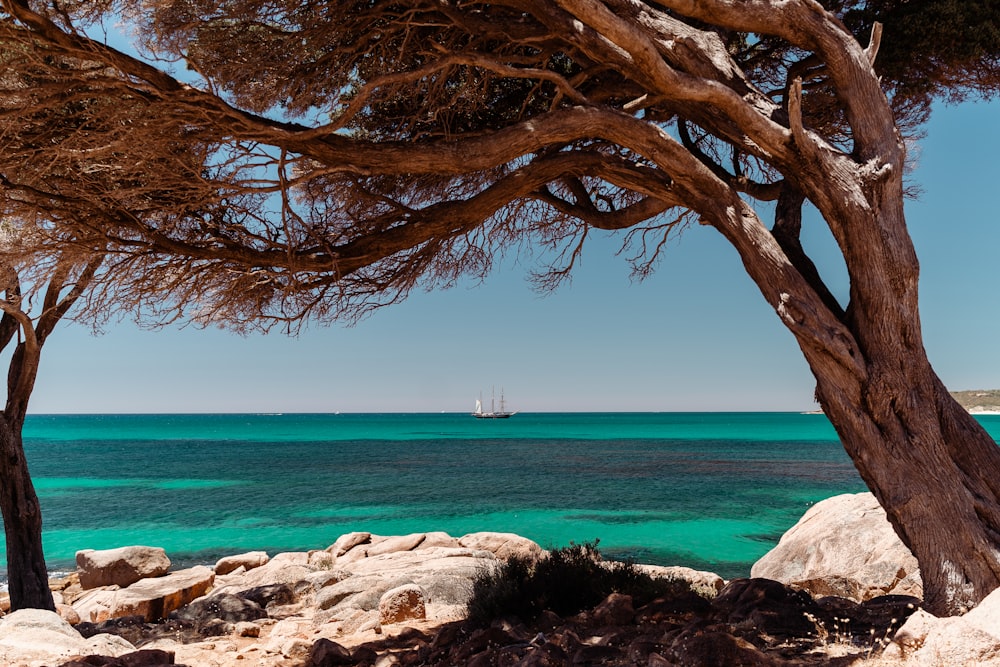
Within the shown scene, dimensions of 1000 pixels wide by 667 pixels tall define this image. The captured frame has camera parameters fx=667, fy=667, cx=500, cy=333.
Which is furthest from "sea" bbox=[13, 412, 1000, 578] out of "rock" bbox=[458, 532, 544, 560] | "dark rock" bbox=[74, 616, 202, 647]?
"dark rock" bbox=[74, 616, 202, 647]

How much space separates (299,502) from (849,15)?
26.8 metres

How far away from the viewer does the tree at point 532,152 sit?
12.7 feet

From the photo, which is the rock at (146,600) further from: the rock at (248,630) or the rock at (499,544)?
the rock at (499,544)

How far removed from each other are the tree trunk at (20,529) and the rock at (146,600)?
1.27 meters

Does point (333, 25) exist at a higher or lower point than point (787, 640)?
higher

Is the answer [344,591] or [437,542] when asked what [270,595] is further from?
[437,542]

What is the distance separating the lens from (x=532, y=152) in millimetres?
4629

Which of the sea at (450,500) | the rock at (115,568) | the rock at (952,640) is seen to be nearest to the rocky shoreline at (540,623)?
the rock at (952,640)

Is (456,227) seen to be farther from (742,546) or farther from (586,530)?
(586,530)

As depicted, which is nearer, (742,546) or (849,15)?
(849,15)

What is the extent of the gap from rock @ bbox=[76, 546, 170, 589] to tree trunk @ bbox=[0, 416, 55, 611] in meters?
5.18

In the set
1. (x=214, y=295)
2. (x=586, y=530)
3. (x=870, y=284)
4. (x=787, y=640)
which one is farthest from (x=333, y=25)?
(x=586, y=530)

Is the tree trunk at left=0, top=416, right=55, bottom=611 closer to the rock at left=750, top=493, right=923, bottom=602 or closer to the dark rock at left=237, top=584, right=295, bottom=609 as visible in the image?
the dark rock at left=237, top=584, right=295, bottom=609

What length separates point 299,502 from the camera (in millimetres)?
27781
